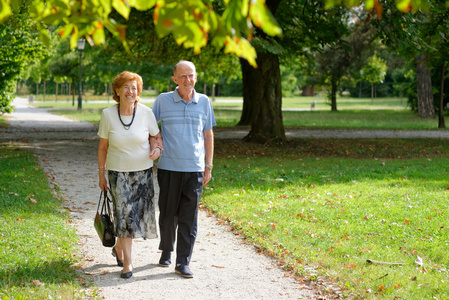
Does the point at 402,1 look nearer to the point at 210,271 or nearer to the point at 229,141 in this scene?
the point at 210,271

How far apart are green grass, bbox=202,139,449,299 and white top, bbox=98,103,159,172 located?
72.5 inches

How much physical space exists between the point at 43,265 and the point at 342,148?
13181mm

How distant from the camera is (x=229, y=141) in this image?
19281mm

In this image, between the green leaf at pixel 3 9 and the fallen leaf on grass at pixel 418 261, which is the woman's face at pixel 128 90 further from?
the fallen leaf on grass at pixel 418 261

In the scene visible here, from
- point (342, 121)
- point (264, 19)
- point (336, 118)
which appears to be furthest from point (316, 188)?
point (336, 118)

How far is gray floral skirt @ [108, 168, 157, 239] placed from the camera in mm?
5547

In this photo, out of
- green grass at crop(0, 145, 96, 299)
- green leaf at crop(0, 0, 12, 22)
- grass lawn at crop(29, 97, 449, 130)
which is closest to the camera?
green leaf at crop(0, 0, 12, 22)

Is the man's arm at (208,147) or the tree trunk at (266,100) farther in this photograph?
the tree trunk at (266,100)

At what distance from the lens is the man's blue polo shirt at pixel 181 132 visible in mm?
5680

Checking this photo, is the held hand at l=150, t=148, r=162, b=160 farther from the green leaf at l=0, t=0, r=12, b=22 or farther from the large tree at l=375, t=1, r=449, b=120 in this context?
the large tree at l=375, t=1, r=449, b=120

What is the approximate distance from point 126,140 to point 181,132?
526 mm

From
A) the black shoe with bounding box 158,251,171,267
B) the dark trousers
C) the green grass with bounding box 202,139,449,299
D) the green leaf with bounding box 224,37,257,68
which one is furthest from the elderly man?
the green leaf with bounding box 224,37,257,68

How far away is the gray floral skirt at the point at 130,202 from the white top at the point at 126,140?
8 centimetres

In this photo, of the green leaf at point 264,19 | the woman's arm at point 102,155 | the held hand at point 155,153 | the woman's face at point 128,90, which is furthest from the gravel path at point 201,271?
the green leaf at point 264,19
